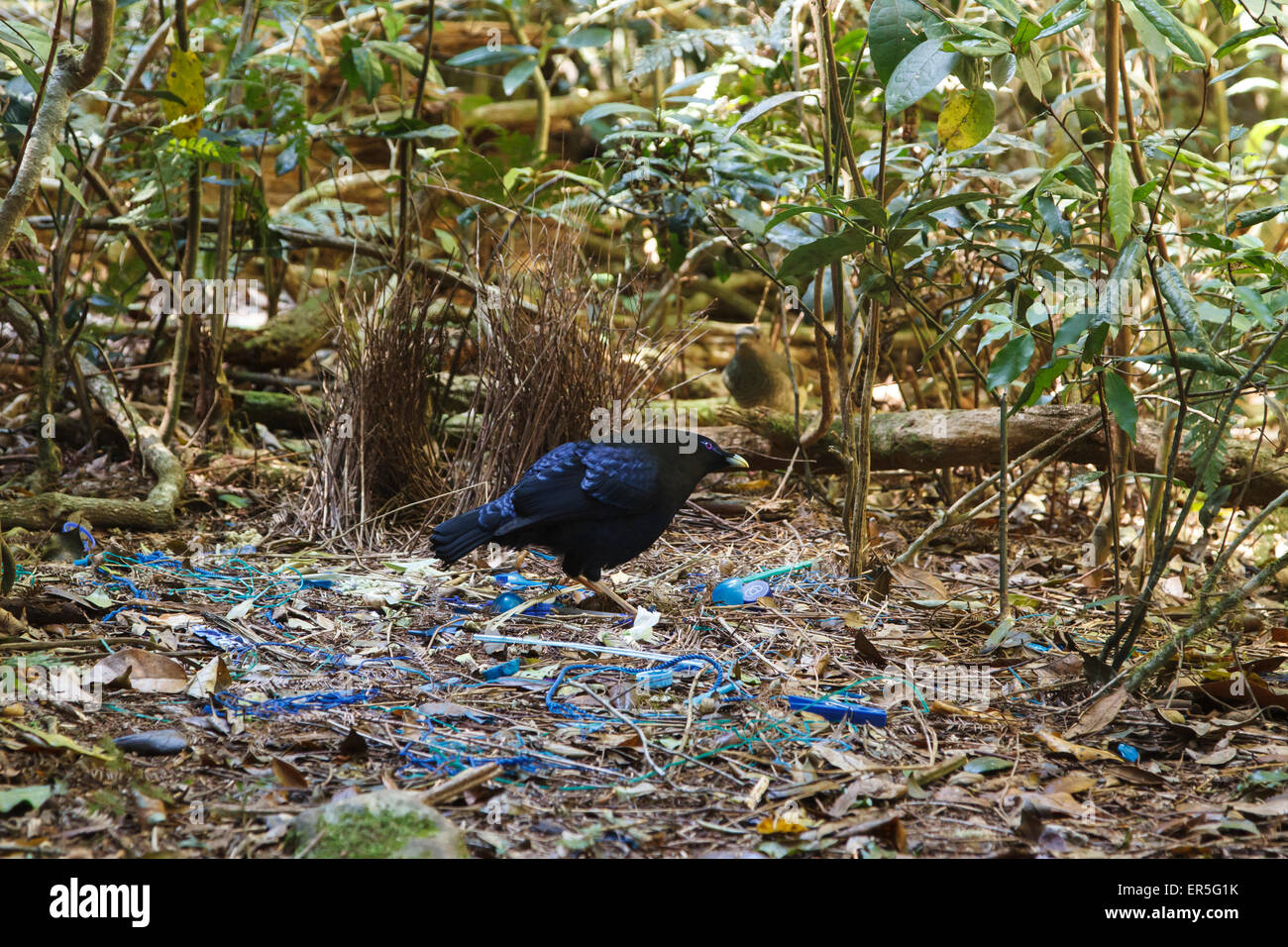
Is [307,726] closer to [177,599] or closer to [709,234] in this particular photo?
[177,599]

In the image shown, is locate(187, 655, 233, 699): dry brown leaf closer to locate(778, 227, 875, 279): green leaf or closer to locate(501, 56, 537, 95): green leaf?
locate(778, 227, 875, 279): green leaf

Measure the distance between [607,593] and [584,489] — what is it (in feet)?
1.13

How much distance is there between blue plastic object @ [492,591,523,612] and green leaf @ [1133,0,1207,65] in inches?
91.1

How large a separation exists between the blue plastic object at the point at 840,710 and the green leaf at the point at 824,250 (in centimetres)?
106

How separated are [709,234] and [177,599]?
2.77m

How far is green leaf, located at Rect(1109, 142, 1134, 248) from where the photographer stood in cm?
212

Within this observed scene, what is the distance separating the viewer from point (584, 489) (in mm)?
3281

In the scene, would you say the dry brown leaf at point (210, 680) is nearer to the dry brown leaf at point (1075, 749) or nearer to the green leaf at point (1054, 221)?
the dry brown leaf at point (1075, 749)

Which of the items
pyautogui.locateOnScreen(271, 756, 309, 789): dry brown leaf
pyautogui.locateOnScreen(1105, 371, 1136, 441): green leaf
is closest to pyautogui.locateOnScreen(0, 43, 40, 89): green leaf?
pyautogui.locateOnScreen(271, 756, 309, 789): dry brown leaf

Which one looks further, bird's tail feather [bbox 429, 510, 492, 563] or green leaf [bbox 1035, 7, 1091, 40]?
bird's tail feather [bbox 429, 510, 492, 563]

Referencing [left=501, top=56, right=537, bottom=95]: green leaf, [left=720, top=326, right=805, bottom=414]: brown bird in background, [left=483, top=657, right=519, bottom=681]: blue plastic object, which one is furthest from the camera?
[left=501, top=56, right=537, bottom=95]: green leaf

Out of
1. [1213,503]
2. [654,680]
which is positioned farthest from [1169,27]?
[654,680]

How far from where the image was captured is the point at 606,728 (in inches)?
91.5

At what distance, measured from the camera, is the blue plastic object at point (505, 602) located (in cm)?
327
